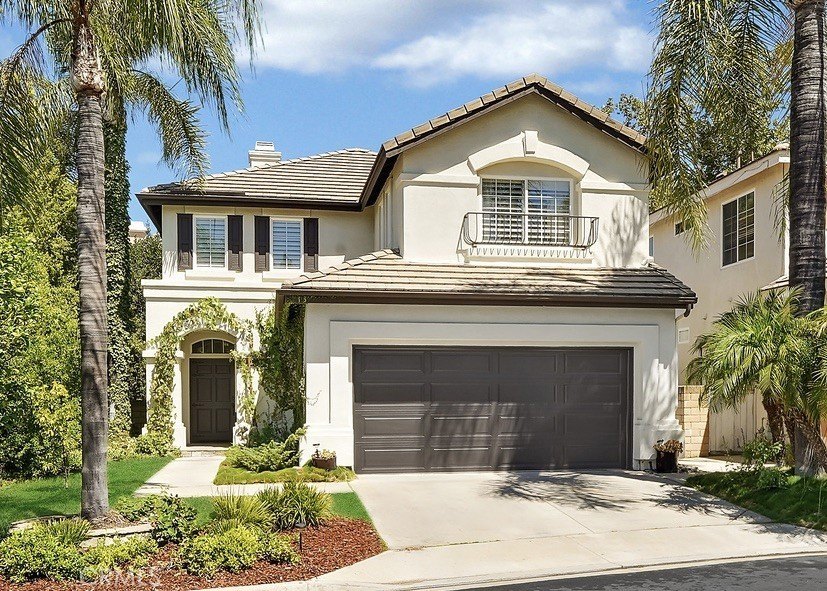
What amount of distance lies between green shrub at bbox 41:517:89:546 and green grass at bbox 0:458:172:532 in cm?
147

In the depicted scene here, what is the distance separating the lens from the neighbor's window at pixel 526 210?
14.6 meters

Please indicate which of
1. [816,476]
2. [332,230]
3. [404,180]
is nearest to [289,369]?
[332,230]

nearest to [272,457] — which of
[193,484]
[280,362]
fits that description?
[193,484]

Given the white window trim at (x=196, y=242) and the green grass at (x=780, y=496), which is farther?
the white window trim at (x=196, y=242)

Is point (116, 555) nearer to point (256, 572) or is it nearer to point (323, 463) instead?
point (256, 572)

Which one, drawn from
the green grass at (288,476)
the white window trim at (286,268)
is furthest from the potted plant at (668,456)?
the white window trim at (286,268)

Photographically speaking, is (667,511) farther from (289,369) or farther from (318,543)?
(289,369)

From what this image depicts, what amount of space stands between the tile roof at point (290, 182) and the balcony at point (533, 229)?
4.88 metres

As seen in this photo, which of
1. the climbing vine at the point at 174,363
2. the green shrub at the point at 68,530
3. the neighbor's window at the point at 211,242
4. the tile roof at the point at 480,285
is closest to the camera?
the green shrub at the point at 68,530

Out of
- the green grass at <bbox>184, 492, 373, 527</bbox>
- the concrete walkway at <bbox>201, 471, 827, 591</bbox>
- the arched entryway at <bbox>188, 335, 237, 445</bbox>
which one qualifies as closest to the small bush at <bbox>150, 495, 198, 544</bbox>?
the green grass at <bbox>184, 492, 373, 527</bbox>

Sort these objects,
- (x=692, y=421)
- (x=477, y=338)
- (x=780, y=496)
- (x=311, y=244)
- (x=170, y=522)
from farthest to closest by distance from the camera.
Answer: (x=311, y=244), (x=692, y=421), (x=477, y=338), (x=780, y=496), (x=170, y=522)

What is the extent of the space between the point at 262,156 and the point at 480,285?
11.0m

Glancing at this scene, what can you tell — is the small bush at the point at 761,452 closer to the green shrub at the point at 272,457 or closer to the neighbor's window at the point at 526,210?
the neighbor's window at the point at 526,210

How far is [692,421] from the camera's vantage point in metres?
15.4
